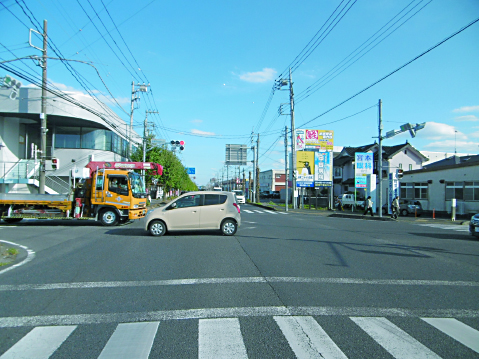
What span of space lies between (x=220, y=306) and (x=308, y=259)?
4.28 meters

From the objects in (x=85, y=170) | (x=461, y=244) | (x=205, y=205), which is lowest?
(x=461, y=244)

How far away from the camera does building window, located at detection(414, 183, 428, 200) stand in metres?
34.6

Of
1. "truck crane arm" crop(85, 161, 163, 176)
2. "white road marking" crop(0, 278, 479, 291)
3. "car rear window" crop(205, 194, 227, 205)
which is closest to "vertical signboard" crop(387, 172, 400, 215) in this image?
"truck crane arm" crop(85, 161, 163, 176)

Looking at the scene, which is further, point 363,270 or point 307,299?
point 363,270

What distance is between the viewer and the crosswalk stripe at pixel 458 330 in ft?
14.3

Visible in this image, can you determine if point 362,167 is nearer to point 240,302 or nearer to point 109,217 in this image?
point 109,217

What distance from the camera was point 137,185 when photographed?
18.1 metres

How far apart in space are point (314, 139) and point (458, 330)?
41144mm

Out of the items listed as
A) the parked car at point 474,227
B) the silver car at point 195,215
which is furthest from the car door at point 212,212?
the parked car at point 474,227

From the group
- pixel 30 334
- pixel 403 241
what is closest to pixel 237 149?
pixel 403 241

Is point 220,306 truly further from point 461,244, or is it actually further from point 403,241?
point 461,244

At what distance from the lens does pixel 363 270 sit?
26.7ft

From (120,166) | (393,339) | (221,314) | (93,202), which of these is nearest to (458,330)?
(393,339)

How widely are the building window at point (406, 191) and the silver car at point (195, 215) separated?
95.2 ft
